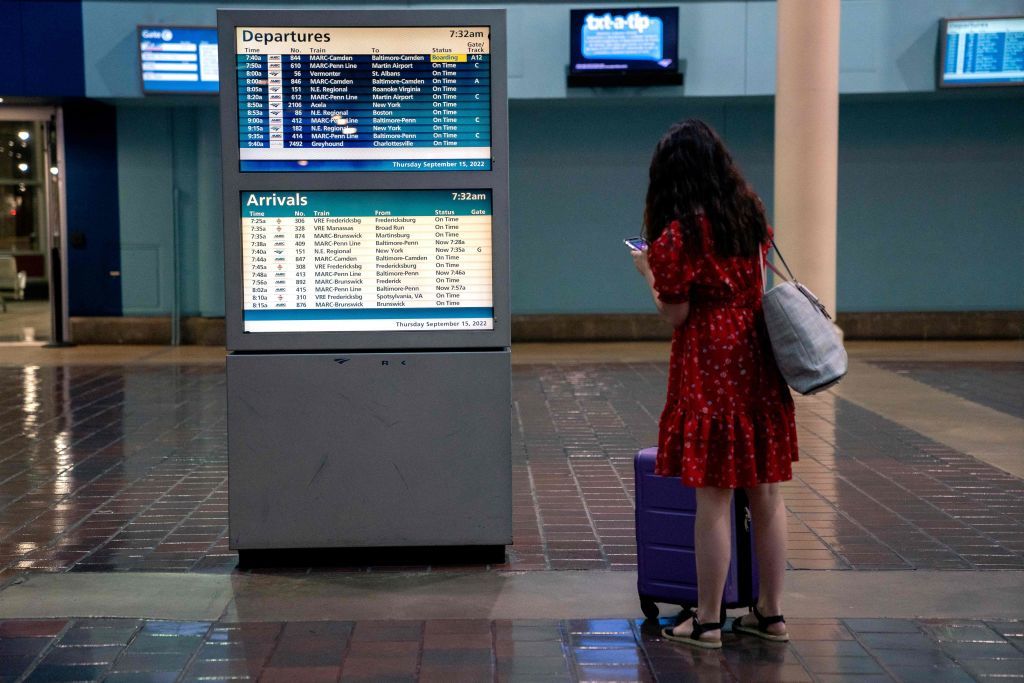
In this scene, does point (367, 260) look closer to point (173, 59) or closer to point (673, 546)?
point (673, 546)

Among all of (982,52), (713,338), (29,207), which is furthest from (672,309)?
(29,207)

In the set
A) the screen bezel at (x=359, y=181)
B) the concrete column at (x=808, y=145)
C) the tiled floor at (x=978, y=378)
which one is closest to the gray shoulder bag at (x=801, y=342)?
the screen bezel at (x=359, y=181)

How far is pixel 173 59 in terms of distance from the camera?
1426 centimetres

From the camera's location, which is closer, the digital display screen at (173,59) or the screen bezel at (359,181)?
the screen bezel at (359,181)

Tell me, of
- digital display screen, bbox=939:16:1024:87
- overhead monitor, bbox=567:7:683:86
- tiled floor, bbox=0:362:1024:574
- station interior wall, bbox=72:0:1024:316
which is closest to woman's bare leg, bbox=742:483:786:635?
tiled floor, bbox=0:362:1024:574

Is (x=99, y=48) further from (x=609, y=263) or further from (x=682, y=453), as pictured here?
(x=682, y=453)

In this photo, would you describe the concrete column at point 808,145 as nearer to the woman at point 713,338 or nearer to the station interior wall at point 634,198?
→ the station interior wall at point 634,198

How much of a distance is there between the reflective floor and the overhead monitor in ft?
11.6

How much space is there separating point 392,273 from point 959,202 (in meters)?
11.6

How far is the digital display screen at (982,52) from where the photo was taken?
14.1m

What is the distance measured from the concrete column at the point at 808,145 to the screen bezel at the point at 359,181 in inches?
277

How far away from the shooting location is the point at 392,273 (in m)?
5.57

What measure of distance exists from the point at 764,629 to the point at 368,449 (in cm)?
188

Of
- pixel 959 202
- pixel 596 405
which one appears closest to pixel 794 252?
pixel 596 405
